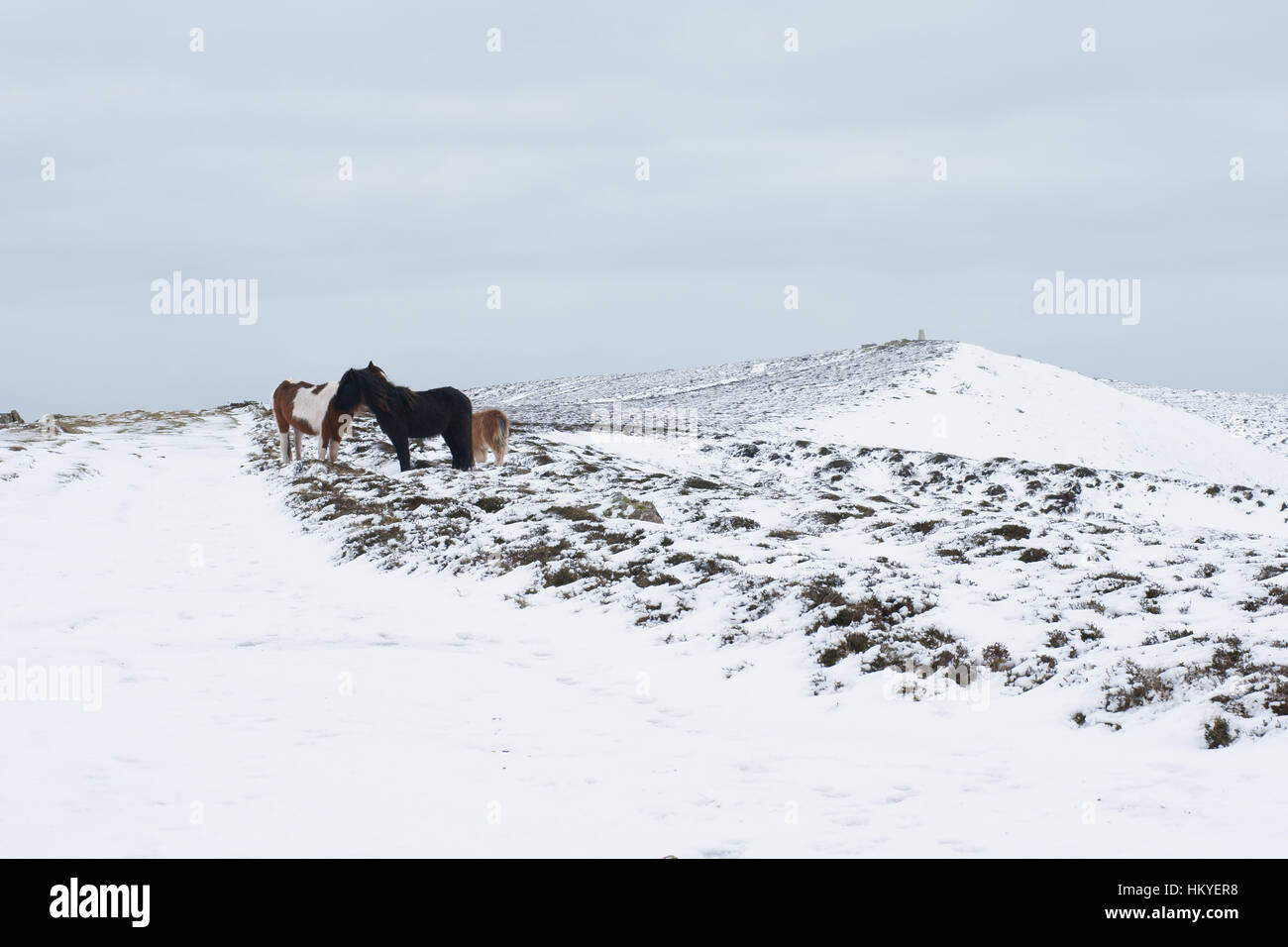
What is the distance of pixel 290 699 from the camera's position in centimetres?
923

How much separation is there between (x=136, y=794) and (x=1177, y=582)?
461 inches

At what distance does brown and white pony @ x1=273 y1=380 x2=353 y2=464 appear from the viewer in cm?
2586

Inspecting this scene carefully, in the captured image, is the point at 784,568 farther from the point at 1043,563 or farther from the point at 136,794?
the point at 136,794

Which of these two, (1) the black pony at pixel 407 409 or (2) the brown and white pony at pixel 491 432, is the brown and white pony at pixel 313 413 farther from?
(2) the brown and white pony at pixel 491 432

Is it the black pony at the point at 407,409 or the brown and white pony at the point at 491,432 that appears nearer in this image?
the black pony at the point at 407,409

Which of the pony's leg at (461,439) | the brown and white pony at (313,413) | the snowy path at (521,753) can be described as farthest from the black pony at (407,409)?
the snowy path at (521,753)

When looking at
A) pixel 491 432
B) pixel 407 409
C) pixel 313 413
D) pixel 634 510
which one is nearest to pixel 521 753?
pixel 634 510

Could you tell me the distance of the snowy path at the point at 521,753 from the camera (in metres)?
6.22

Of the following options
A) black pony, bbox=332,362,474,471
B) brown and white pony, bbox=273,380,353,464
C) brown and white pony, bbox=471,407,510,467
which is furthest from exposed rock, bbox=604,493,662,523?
brown and white pony, bbox=273,380,353,464

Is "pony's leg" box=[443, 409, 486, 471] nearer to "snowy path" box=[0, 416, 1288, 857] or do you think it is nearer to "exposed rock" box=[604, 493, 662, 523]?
"exposed rock" box=[604, 493, 662, 523]

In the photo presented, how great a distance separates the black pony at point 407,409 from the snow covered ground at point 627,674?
1.40m

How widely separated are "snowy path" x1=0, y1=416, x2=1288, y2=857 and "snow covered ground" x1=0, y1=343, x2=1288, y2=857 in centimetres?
4

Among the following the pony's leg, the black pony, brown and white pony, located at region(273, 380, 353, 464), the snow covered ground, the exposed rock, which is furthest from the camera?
brown and white pony, located at region(273, 380, 353, 464)

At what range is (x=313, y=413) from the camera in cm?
2633
